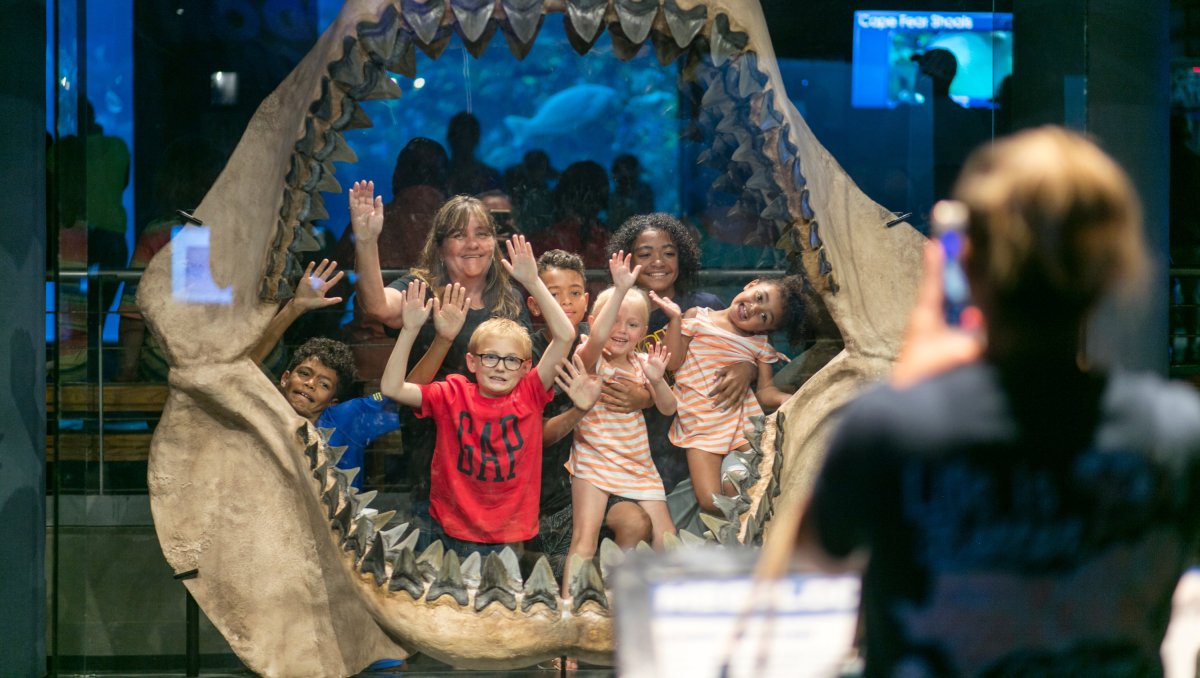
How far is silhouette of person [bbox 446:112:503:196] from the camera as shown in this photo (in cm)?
229

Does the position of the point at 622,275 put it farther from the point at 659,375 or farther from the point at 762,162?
the point at 762,162

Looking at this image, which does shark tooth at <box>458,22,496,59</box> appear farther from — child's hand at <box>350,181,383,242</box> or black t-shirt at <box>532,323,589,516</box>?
black t-shirt at <box>532,323,589,516</box>

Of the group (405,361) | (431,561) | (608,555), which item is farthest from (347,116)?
(608,555)

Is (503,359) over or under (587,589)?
over

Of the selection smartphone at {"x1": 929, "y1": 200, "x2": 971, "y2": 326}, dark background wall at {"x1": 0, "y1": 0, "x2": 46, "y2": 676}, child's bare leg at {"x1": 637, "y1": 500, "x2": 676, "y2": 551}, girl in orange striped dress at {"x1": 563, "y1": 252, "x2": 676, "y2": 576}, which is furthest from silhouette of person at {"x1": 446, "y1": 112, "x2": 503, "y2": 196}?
smartphone at {"x1": 929, "y1": 200, "x2": 971, "y2": 326}

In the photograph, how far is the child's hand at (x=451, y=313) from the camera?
2.10 m

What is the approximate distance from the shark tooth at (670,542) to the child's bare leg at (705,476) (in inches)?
4.2

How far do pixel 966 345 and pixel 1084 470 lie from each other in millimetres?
130

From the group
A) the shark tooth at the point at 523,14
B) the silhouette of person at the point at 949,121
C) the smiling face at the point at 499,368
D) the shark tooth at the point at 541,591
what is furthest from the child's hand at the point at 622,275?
the silhouette of person at the point at 949,121

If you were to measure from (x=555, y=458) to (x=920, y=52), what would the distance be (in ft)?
3.46

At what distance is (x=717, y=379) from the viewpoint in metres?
2.12

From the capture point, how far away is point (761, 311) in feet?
7.00

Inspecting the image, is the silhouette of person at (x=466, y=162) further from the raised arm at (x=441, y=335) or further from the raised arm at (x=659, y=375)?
the raised arm at (x=659, y=375)

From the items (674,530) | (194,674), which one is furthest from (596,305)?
(194,674)
